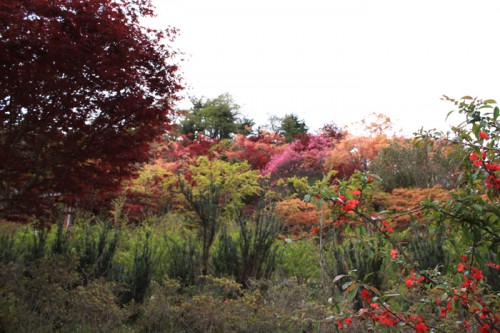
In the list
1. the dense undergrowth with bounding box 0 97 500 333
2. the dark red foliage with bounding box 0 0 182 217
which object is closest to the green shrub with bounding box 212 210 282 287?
the dense undergrowth with bounding box 0 97 500 333

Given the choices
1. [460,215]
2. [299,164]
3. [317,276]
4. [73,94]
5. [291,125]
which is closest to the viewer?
[460,215]

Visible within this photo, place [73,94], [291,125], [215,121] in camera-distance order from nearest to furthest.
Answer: [73,94], [291,125], [215,121]

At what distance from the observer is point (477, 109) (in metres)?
2.21

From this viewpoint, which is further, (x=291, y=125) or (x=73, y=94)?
(x=291, y=125)

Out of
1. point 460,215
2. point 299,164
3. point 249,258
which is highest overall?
point 299,164

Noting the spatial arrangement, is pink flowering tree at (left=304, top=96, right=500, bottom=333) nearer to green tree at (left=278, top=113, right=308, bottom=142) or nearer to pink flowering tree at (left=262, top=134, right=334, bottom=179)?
pink flowering tree at (left=262, top=134, right=334, bottom=179)

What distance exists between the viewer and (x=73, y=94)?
4383 mm

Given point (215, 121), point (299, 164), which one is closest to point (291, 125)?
point (215, 121)

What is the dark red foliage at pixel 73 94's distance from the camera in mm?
4039

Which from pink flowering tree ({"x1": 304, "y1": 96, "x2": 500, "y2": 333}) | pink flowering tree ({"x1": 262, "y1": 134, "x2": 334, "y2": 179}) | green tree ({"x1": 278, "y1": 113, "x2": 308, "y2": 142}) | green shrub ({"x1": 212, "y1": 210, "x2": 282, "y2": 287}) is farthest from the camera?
green tree ({"x1": 278, "y1": 113, "x2": 308, "y2": 142})

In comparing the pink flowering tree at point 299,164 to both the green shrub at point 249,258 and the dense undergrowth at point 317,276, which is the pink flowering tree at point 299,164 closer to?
the dense undergrowth at point 317,276

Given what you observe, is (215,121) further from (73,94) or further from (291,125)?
(73,94)

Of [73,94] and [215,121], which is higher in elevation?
[215,121]

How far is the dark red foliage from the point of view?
4.04 metres
